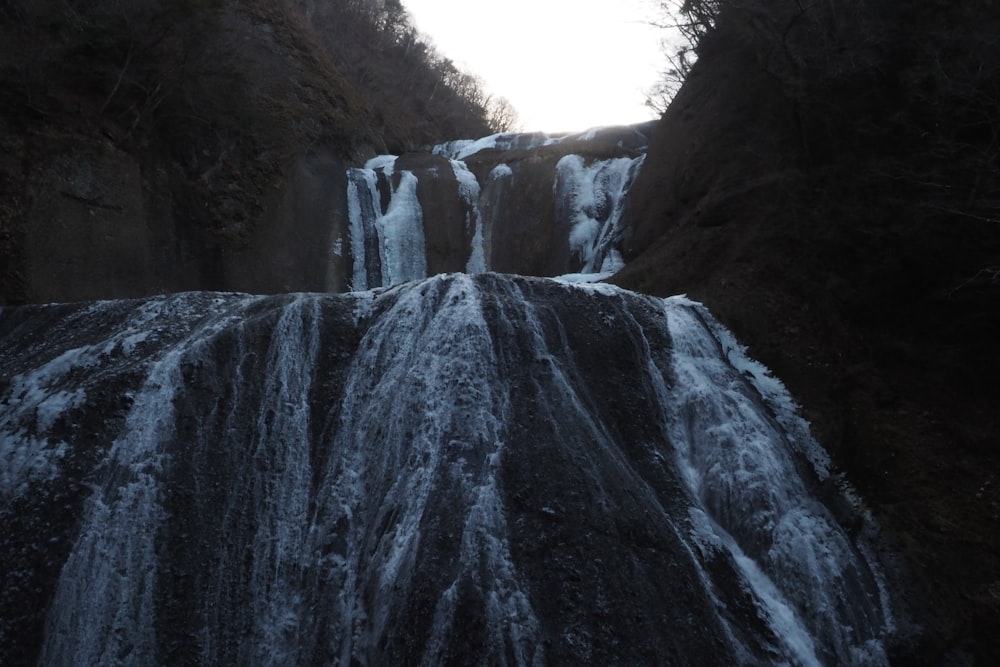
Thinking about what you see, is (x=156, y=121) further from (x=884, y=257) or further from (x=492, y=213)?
(x=884, y=257)

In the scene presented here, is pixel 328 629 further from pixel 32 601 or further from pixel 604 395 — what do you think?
pixel 604 395

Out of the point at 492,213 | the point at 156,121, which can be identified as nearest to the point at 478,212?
the point at 492,213

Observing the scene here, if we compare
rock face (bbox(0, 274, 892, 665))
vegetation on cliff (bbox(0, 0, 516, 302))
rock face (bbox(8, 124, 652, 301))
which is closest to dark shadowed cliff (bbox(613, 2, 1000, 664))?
rock face (bbox(0, 274, 892, 665))

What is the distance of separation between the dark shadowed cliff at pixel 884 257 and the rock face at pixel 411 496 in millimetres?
724

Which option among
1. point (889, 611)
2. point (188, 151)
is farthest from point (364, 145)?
point (889, 611)

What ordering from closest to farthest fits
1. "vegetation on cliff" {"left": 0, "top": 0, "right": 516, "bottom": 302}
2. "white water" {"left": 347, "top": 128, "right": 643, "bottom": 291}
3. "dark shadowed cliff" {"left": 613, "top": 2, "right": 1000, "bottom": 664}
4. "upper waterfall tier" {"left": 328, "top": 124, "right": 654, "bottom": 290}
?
"dark shadowed cliff" {"left": 613, "top": 2, "right": 1000, "bottom": 664}
"vegetation on cliff" {"left": 0, "top": 0, "right": 516, "bottom": 302}
"white water" {"left": 347, "top": 128, "right": 643, "bottom": 291}
"upper waterfall tier" {"left": 328, "top": 124, "right": 654, "bottom": 290}

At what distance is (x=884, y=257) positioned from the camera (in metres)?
10.0

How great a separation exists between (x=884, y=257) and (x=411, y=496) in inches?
340

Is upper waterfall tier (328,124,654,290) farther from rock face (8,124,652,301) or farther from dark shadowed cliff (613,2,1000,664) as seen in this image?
dark shadowed cliff (613,2,1000,664)

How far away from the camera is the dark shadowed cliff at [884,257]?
7543 mm

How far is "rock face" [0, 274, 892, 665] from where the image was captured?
6.26 m

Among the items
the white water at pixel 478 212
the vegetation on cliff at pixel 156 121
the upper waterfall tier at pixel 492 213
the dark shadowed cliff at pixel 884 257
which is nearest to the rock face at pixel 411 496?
the dark shadowed cliff at pixel 884 257

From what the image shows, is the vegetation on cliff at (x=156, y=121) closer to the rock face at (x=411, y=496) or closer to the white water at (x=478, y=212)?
the white water at (x=478, y=212)

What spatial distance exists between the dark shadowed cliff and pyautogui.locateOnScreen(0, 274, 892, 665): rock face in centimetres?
72
